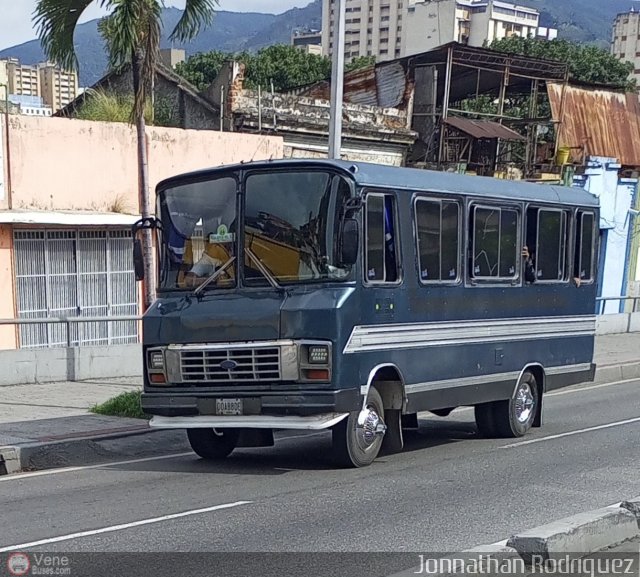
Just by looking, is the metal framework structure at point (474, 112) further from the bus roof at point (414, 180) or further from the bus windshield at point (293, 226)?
the bus windshield at point (293, 226)

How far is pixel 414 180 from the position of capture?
11.3 meters

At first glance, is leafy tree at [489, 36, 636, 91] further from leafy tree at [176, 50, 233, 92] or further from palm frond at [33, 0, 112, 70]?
palm frond at [33, 0, 112, 70]

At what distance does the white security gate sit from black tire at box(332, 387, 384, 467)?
9894 millimetres

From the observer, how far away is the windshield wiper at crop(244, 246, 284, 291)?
10461 millimetres

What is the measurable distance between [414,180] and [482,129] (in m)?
21.5

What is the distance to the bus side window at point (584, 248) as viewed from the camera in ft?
46.7

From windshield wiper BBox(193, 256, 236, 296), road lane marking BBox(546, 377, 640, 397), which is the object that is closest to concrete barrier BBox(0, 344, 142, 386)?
windshield wiper BBox(193, 256, 236, 296)

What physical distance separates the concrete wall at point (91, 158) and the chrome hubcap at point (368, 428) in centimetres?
1013

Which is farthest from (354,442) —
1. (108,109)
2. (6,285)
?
(108,109)

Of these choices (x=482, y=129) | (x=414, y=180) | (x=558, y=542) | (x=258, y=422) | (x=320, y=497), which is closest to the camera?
(x=558, y=542)

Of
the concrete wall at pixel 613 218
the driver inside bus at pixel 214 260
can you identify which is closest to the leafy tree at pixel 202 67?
the concrete wall at pixel 613 218

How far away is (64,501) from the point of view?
940cm

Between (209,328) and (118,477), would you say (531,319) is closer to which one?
(209,328)

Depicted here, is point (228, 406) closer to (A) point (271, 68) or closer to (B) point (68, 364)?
(B) point (68, 364)
